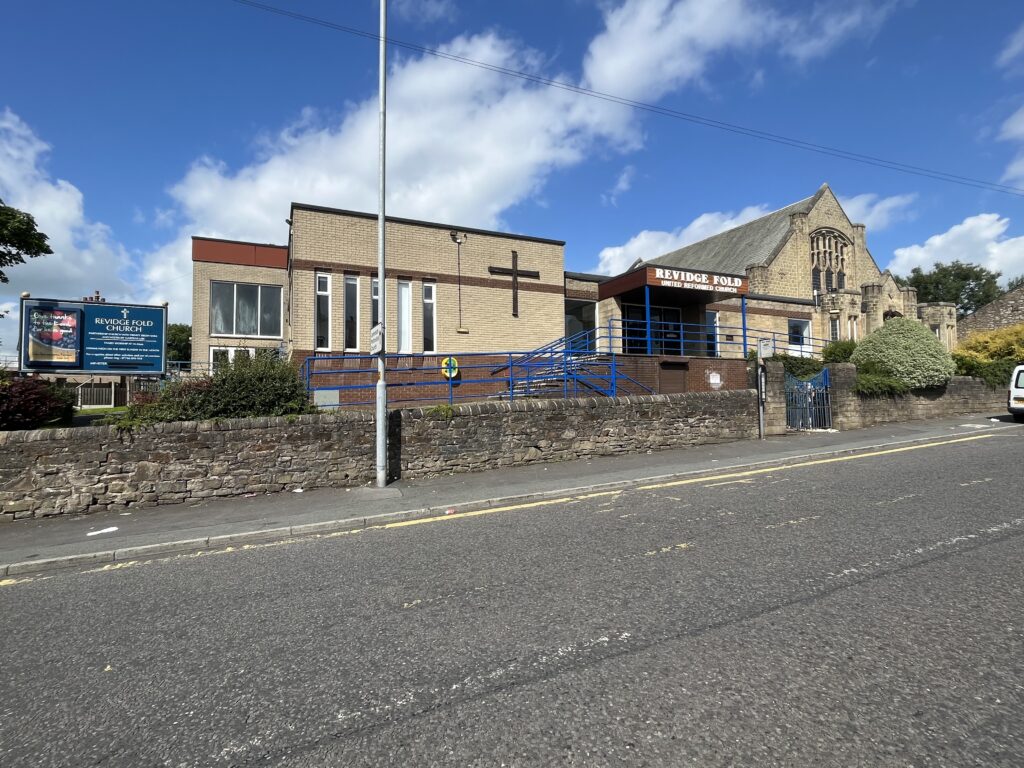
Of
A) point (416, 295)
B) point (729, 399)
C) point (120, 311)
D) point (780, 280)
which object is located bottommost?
point (729, 399)

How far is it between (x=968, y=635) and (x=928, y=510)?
3685 millimetres

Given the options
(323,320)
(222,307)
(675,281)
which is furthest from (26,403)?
(675,281)

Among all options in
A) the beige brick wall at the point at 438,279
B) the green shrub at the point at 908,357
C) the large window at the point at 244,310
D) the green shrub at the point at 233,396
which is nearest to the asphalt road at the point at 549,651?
the green shrub at the point at 233,396

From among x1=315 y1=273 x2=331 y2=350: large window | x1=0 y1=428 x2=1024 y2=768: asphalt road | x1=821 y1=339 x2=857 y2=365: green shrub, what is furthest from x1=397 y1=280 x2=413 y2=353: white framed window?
x1=821 y1=339 x2=857 y2=365: green shrub

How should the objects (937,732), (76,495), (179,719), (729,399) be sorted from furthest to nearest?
1. (729,399)
2. (76,495)
3. (179,719)
4. (937,732)

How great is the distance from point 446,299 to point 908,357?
50.7ft

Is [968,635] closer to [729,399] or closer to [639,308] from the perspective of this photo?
[729,399]

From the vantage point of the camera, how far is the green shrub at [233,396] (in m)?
9.52

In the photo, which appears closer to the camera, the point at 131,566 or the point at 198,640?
the point at 198,640

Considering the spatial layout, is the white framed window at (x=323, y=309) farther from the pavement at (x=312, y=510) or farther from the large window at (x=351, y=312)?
the pavement at (x=312, y=510)

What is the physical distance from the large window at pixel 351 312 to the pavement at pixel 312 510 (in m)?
7.91

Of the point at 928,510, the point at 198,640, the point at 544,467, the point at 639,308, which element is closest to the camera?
the point at 198,640

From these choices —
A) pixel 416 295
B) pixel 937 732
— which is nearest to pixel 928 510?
pixel 937 732

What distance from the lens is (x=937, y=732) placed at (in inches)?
99.4
